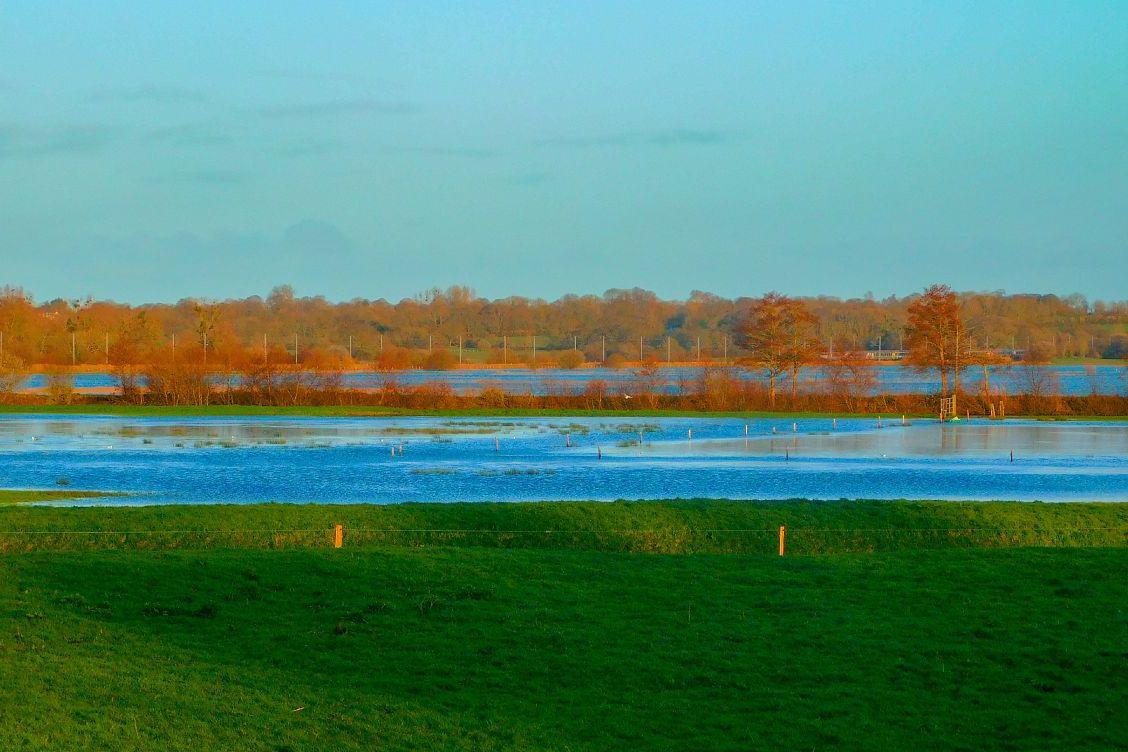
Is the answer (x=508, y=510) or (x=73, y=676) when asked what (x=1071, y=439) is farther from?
(x=73, y=676)

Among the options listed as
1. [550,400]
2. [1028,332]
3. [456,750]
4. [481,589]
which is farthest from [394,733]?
[1028,332]

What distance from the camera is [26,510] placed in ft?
80.7

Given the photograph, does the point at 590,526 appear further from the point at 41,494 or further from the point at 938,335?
the point at 938,335

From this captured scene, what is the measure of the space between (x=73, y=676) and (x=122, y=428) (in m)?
48.8

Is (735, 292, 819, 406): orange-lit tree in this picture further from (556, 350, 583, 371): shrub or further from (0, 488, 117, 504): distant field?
(556, 350, 583, 371): shrub

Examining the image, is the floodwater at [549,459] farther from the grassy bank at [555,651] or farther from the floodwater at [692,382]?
the floodwater at [692,382]

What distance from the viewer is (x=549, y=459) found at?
42.7 m

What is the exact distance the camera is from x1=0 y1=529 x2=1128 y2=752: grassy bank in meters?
10.6

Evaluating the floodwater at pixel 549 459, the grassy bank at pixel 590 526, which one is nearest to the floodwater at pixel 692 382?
the floodwater at pixel 549 459

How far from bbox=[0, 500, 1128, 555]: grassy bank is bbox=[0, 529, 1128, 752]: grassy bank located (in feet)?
10.5

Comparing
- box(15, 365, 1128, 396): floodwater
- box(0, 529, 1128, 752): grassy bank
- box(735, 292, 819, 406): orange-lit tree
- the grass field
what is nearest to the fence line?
the grass field

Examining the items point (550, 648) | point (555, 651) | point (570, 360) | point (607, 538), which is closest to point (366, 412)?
point (607, 538)

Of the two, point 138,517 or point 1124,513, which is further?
point 1124,513

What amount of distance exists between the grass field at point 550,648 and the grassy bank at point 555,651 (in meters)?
0.04
